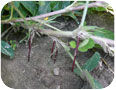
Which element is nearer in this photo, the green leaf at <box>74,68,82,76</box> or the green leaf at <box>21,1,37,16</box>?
the green leaf at <box>74,68,82,76</box>

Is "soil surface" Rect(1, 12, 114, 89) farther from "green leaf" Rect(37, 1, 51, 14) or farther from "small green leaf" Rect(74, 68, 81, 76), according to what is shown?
"green leaf" Rect(37, 1, 51, 14)

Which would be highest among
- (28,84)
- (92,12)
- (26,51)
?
(92,12)

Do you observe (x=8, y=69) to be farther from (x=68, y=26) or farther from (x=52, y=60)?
(x=68, y=26)

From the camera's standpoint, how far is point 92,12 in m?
1.34

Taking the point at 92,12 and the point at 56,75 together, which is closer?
the point at 56,75

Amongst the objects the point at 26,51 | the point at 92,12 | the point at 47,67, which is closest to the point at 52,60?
the point at 47,67

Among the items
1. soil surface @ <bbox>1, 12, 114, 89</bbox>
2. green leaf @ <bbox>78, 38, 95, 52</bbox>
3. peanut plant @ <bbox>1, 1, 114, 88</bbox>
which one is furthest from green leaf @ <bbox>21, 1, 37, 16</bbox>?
green leaf @ <bbox>78, 38, 95, 52</bbox>

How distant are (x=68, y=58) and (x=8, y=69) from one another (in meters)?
0.36

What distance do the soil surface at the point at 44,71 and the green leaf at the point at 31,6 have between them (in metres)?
0.21

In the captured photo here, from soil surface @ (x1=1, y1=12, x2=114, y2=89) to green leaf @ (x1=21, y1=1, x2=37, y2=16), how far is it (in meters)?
0.21

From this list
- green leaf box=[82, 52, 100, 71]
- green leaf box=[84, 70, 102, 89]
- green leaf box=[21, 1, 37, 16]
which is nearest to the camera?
green leaf box=[84, 70, 102, 89]

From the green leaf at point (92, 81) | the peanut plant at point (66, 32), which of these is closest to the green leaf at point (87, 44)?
the peanut plant at point (66, 32)

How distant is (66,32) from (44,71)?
0.84ft

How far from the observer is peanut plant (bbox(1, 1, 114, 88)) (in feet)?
Result: 3.08
